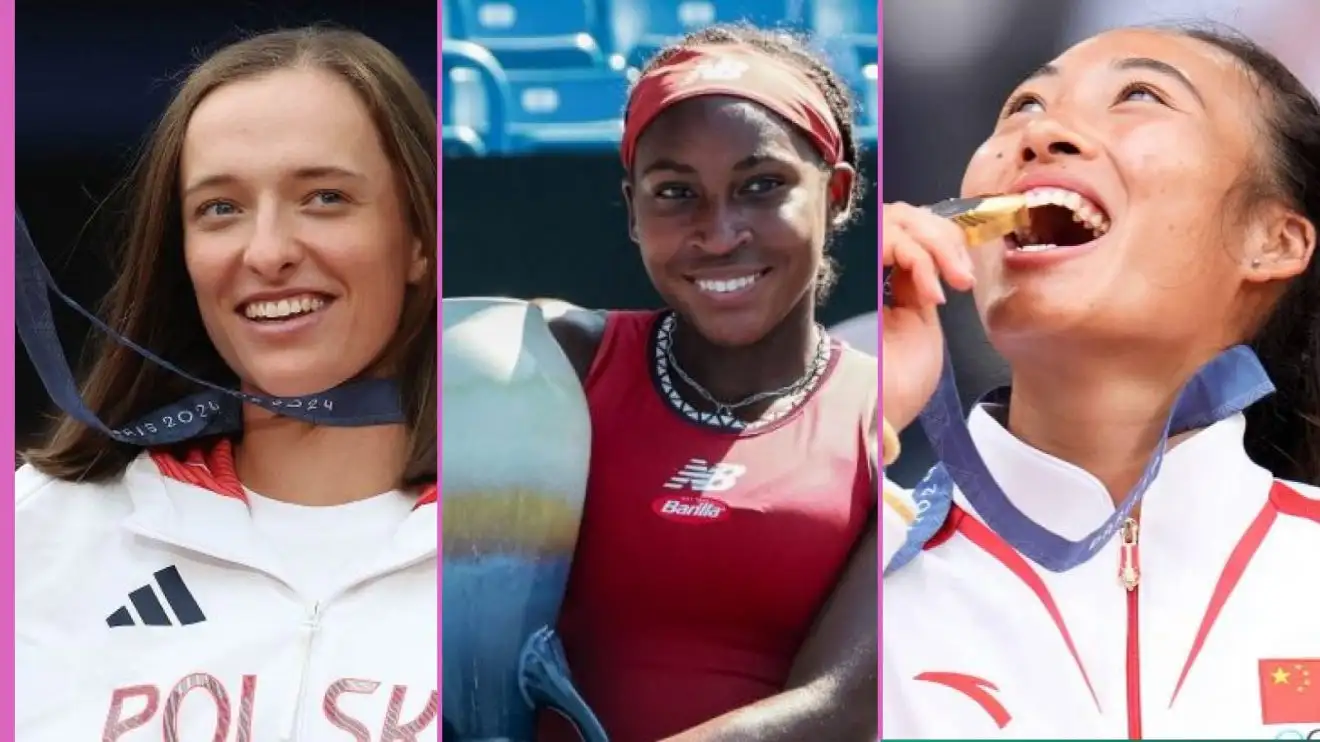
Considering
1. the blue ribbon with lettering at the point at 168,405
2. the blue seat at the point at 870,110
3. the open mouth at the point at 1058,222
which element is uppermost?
the blue seat at the point at 870,110

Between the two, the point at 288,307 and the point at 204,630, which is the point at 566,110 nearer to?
the point at 288,307

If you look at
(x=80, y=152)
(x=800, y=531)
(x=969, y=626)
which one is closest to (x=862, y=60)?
(x=800, y=531)

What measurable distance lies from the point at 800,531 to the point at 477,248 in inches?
33.1

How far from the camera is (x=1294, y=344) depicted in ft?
9.36

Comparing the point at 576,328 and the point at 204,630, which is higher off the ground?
the point at 576,328

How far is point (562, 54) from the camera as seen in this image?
9.55 feet

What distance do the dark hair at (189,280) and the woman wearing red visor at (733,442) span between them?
353 millimetres

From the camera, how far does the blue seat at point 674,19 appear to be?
2.90 m

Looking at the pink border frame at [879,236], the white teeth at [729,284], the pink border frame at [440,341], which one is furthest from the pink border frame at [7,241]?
the pink border frame at [879,236]

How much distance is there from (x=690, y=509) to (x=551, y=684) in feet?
1.41

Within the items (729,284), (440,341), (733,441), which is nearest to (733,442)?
(733,441)

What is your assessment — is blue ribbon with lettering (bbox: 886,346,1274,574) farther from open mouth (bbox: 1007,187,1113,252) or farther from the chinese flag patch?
the chinese flag patch

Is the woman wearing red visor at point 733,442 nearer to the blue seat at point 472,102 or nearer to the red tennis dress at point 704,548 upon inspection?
the red tennis dress at point 704,548

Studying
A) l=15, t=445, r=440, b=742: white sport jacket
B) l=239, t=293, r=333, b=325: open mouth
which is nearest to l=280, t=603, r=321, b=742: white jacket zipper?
l=15, t=445, r=440, b=742: white sport jacket
